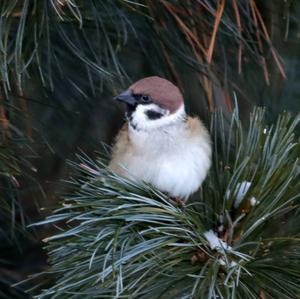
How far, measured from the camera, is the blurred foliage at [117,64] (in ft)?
6.55

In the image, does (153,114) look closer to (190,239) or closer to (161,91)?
(161,91)

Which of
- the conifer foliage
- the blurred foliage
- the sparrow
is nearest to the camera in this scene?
the conifer foliage

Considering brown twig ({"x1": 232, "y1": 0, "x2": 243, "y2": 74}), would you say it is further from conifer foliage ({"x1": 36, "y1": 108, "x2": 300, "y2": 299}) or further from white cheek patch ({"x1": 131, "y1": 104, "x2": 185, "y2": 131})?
conifer foliage ({"x1": 36, "y1": 108, "x2": 300, "y2": 299})

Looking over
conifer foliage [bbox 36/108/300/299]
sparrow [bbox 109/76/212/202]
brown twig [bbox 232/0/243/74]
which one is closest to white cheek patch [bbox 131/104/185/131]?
sparrow [bbox 109/76/212/202]

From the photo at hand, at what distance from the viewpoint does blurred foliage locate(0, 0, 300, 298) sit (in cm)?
200

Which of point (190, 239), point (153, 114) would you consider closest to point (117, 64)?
point (153, 114)

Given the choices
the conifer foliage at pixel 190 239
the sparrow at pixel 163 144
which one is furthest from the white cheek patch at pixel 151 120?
the conifer foliage at pixel 190 239

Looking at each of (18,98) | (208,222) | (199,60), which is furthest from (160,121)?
(208,222)

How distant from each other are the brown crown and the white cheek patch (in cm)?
2

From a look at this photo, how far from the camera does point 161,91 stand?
2117mm

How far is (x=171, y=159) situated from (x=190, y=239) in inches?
20.8

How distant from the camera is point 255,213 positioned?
169cm

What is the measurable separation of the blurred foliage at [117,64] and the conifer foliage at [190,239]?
287 mm

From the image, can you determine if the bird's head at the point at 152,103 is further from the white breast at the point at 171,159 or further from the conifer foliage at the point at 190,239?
the conifer foliage at the point at 190,239
